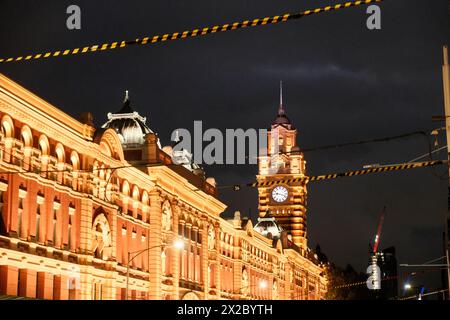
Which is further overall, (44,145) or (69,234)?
(69,234)

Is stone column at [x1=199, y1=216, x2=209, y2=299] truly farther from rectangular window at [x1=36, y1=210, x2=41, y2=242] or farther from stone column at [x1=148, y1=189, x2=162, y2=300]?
rectangular window at [x1=36, y1=210, x2=41, y2=242]

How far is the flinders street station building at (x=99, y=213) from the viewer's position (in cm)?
4953

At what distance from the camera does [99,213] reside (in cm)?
6162

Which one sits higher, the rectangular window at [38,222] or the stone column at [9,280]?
the rectangular window at [38,222]

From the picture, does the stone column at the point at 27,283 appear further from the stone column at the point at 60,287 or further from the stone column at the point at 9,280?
the stone column at the point at 60,287

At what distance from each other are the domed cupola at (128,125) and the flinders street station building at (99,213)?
0.11 meters

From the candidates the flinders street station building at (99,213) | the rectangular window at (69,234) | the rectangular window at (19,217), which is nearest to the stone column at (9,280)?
the flinders street station building at (99,213)

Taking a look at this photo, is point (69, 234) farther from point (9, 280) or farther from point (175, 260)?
point (175, 260)

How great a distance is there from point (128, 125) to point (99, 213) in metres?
18.0

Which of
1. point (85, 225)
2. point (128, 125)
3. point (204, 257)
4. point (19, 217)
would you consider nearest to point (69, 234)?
point (85, 225)

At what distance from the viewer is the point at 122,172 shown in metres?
66.6
